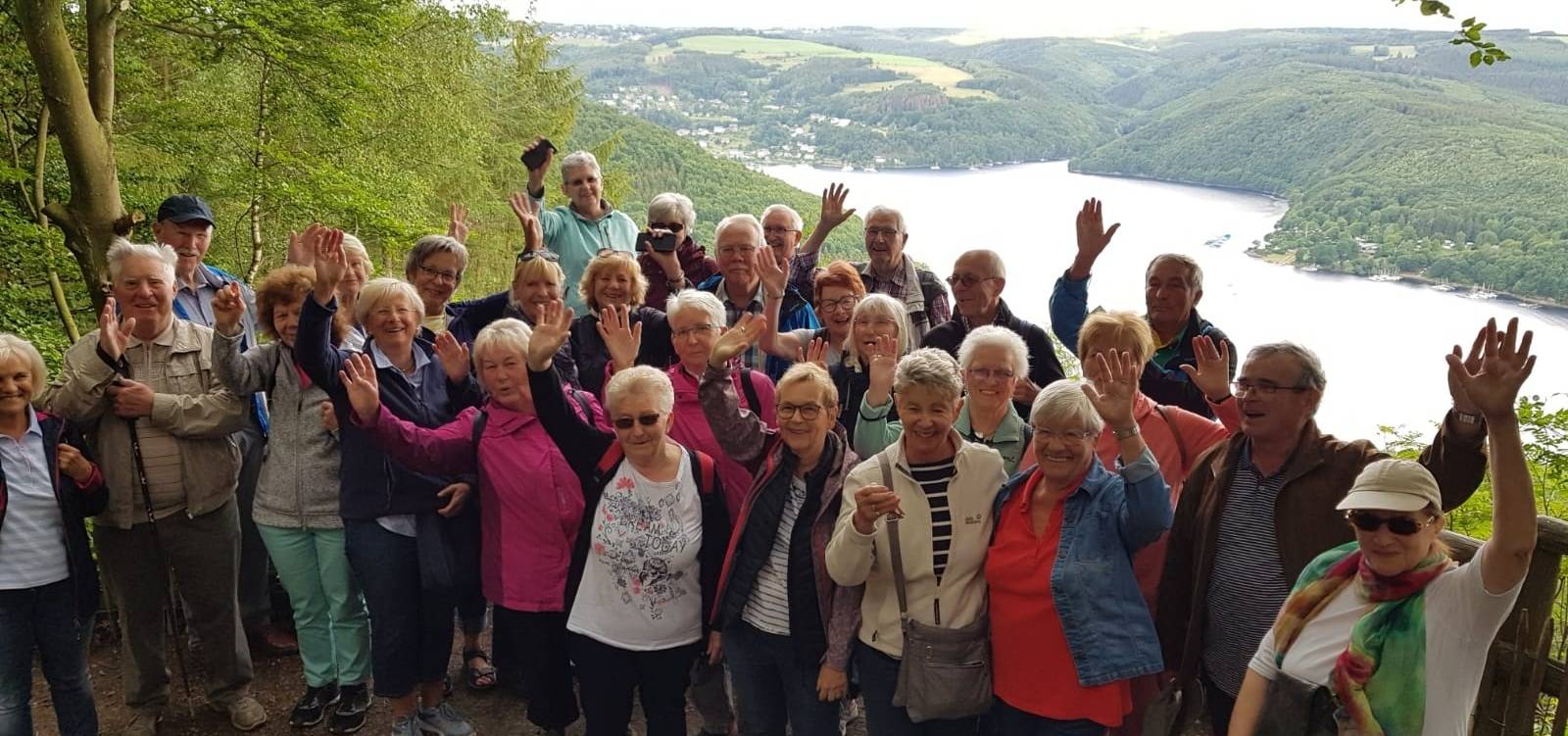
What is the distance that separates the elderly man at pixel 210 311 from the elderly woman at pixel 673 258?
2178 mm

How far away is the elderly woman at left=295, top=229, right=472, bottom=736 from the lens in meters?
3.90

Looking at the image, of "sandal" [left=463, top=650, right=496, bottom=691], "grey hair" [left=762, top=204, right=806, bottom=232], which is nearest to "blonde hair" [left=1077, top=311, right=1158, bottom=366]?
"grey hair" [left=762, top=204, right=806, bottom=232]

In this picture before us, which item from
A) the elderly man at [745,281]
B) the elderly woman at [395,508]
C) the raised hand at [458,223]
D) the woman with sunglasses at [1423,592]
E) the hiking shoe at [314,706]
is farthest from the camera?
the raised hand at [458,223]

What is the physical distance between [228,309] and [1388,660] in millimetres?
4246

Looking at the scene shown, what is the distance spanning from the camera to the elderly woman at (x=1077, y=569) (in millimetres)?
2842

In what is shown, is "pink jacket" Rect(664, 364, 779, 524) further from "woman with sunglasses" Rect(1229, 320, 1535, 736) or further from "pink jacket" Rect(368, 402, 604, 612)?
"woman with sunglasses" Rect(1229, 320, 1535, 736)

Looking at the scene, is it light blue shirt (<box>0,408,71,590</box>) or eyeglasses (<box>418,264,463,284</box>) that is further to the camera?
eyeglasses (<box>418,264,463,284</box>)

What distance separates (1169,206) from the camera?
3300 centimetres

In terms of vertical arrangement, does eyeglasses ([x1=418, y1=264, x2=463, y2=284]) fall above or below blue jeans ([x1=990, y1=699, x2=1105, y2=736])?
above

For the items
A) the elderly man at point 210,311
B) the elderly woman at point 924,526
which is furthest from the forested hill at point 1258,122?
the elderly man at point 210,311

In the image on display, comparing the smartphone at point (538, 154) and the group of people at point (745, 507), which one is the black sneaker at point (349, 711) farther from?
the smartphone at point (538, 154)

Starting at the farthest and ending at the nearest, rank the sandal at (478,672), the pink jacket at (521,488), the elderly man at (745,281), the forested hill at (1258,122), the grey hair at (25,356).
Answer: the forested hill at (1258,122)
the elderly man at (745,281)
the sandal at (478,672)
the pink jacket at (521,488)
the grey hair at (25,356)

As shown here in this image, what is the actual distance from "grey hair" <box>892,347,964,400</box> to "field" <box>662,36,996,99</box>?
45366 mm

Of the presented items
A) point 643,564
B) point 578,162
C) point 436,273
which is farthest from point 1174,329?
point 578,162
